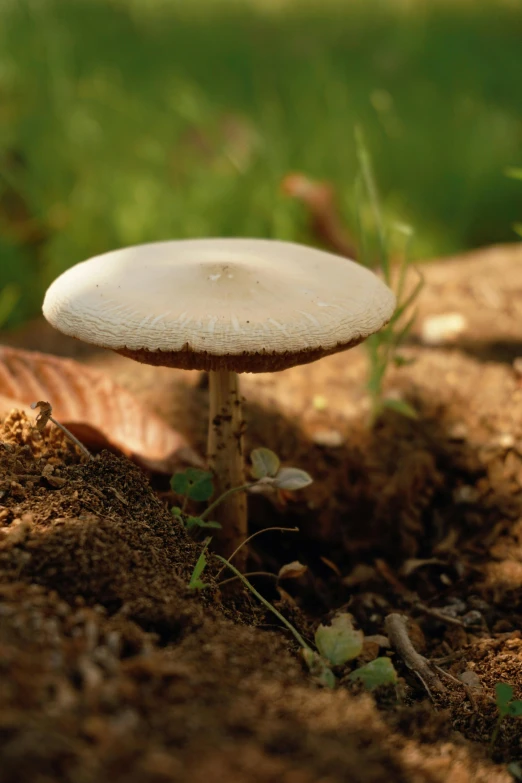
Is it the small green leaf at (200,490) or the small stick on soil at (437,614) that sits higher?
the small green leaf at (200,490)

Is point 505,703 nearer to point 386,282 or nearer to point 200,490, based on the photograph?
point 200,490

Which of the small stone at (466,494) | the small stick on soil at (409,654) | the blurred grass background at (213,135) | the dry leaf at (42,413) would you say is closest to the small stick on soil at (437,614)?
the small stick on soil at (409,654)

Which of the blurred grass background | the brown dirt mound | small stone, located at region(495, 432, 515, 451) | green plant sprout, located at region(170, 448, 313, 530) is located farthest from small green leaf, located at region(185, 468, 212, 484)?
the blurred grass background

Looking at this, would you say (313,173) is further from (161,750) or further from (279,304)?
(161,750)

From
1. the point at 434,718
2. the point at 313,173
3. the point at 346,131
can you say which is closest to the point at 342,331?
the point at 434,718

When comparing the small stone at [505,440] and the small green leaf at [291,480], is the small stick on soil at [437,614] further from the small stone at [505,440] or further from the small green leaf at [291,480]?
the small stone at [505,440]

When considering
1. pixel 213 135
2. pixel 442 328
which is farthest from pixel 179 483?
pixel 213 135
